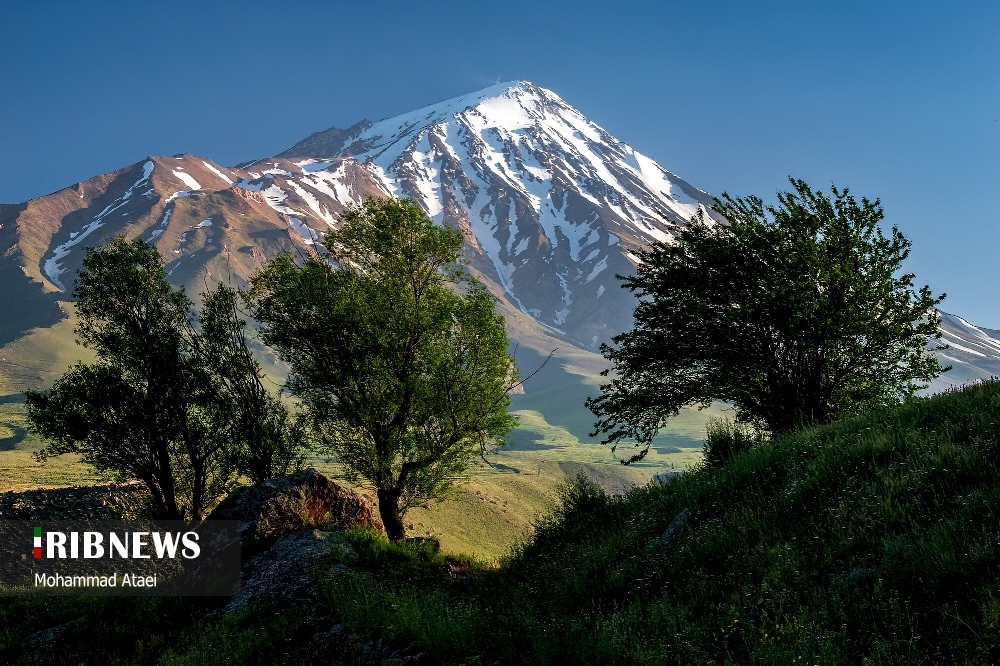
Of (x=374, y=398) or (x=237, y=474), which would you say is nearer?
(x=374, y=398)

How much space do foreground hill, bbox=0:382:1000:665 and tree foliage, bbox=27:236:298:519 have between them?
33.5 feet

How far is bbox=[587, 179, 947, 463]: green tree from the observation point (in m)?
18.9

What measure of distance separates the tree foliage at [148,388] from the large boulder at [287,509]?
826 cm

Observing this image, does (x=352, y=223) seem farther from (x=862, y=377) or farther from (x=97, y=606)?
(x=862, y=377)

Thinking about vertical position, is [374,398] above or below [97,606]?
above

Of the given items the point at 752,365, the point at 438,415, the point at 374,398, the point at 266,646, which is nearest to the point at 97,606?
the point at 266,646

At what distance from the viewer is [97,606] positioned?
15.1 m

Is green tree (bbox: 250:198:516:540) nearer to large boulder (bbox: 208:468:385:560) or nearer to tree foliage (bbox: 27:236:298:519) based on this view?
large boulder (bbox: 208:468:385:560)

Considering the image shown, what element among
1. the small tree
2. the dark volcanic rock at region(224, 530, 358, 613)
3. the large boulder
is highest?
the small tree

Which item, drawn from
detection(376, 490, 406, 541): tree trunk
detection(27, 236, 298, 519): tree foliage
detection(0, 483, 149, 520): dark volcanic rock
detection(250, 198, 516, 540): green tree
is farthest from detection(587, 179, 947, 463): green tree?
detection(0, 483, 149, 520): dark volcanic rock

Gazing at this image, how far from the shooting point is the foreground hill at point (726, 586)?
21.6ft

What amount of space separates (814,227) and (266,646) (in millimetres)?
21049

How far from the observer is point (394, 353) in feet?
73.3

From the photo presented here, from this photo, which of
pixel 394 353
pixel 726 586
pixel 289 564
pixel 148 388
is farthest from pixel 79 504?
pixel 726 586
